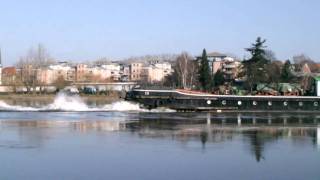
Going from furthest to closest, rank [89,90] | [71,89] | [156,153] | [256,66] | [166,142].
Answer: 1. [89,90]
2. [71,89]
3. [256,66]
4. [166,142]
5. [156,153]

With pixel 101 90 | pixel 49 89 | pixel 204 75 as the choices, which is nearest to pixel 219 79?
pixel 204 75

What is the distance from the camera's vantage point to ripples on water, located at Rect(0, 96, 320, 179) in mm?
16531

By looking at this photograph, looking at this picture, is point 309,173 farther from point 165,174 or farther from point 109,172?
point 109,172

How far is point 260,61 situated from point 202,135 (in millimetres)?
47381

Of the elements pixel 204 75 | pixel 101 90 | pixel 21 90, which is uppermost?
pixel 204 75

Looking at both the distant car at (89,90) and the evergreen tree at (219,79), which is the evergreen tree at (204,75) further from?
the distant car at (89,90)

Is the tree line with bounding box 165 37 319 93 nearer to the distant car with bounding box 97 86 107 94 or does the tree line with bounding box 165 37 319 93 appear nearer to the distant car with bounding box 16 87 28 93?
the distant car with bounding box 97 86 107 94

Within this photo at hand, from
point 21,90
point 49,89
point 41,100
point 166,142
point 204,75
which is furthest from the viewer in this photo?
point 49,89

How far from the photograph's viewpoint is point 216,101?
54312 millimetres

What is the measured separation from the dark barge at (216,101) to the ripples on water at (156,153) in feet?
66.6

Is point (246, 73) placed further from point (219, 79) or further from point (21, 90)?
point (21, 90)

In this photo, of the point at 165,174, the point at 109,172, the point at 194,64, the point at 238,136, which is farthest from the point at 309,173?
A: the point at 194,64

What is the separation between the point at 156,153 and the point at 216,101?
1335 inches

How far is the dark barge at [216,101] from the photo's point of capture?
53.2m
